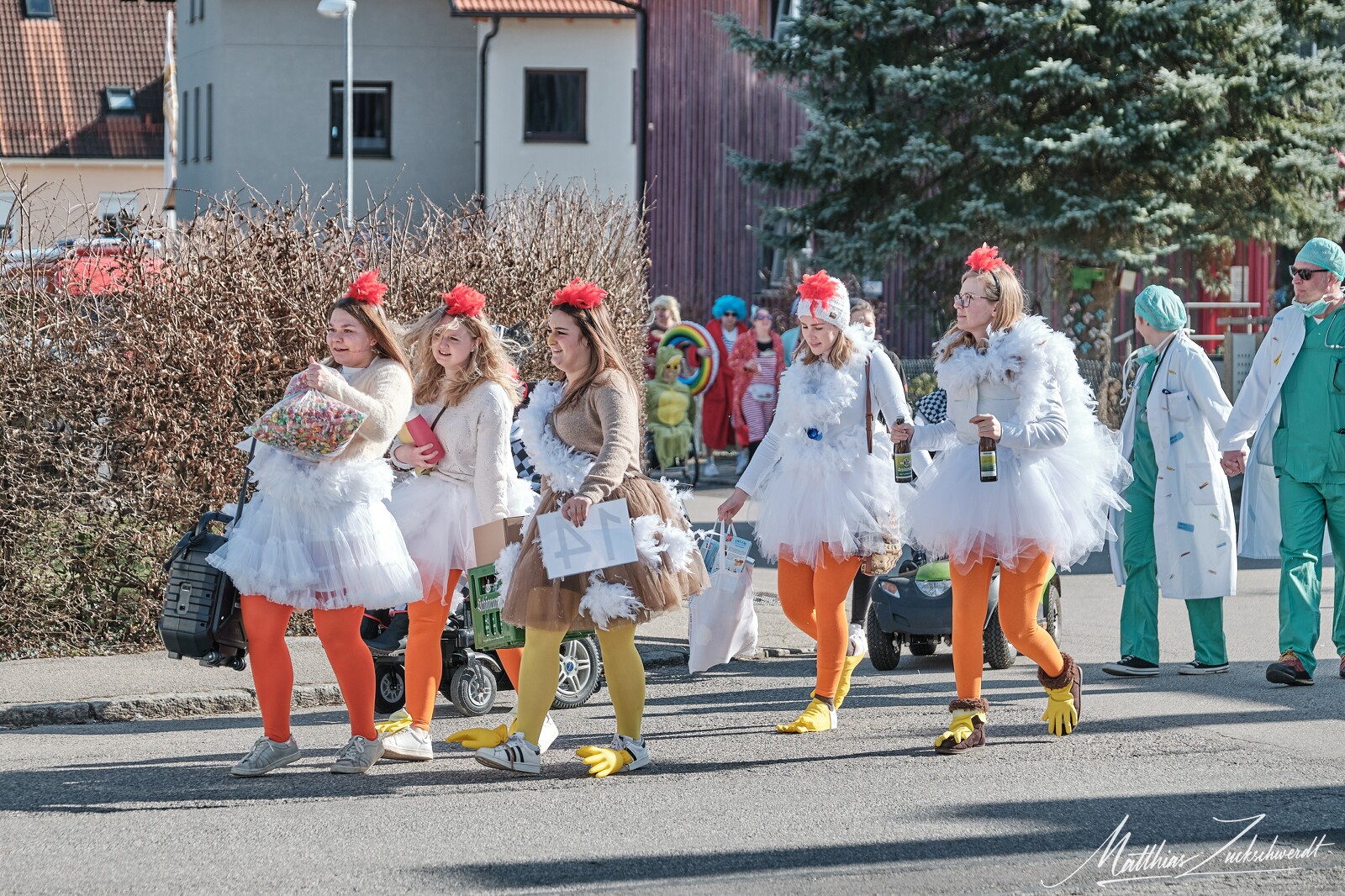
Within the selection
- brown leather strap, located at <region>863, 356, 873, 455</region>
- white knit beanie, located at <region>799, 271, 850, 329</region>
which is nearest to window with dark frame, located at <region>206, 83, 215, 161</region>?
white knit beanie, located at <region>799, 271, 850, 329</region>

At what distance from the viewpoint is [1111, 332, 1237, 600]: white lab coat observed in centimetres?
927

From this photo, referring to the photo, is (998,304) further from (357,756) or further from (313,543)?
(357,756)

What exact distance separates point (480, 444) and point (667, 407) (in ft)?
41.0

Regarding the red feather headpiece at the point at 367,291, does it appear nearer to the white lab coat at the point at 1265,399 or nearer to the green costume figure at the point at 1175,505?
the green costume figure at the point at 1175,505

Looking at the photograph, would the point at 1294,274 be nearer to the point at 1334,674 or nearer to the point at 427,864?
the point at 1334,674

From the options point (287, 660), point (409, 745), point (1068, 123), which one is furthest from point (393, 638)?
point (1068, 123)

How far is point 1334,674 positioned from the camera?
931 centimetres

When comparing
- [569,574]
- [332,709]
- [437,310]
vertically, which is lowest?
[332,709]

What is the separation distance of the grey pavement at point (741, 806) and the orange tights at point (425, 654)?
25 centimetres

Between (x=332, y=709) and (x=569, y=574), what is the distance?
2485 millimetres

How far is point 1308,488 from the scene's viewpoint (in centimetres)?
912

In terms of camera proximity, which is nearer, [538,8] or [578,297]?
[578,297]

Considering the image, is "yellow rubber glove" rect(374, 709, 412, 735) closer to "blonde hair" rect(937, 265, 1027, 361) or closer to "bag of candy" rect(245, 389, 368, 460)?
"bag of candy" rect(245, 389, 368, 460)

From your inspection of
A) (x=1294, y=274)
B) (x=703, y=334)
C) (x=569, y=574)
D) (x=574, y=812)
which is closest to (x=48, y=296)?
(x=569, y=574)
